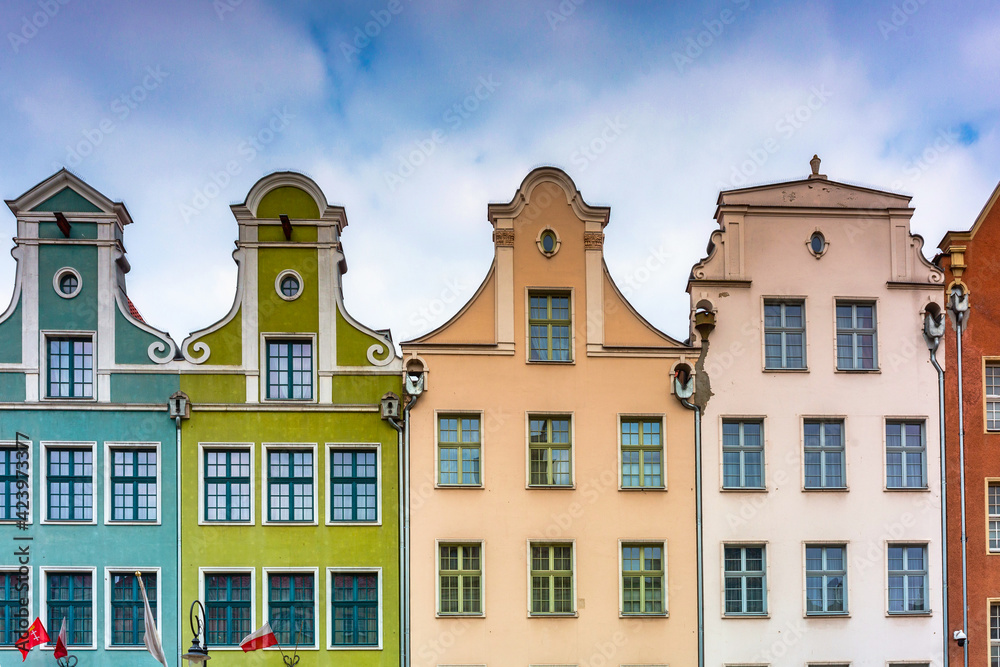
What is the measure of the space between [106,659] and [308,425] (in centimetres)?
720

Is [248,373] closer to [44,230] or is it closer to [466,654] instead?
[44,230]

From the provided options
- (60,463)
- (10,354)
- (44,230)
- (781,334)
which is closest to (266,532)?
(60,463)

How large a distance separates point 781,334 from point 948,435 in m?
4.93

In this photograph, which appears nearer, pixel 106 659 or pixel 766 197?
pixel 106 659

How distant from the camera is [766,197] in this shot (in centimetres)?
2273

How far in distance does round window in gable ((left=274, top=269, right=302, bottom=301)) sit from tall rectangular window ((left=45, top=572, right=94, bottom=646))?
26.9 ft

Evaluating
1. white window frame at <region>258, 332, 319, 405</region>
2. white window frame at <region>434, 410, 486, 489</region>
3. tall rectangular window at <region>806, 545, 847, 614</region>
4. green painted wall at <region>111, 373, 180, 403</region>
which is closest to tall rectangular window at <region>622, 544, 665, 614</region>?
tall rectangular window at <region>806, 545, 847, 614</region>

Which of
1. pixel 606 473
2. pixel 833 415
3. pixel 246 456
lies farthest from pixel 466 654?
pixel 833 415

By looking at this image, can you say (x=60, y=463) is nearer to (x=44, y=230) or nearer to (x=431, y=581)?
(x=44, y=230)

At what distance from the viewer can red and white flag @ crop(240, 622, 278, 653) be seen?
64.8ft

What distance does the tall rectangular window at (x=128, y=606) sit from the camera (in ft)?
68.3

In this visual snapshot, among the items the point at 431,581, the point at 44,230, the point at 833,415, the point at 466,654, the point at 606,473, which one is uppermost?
the point at 44,230

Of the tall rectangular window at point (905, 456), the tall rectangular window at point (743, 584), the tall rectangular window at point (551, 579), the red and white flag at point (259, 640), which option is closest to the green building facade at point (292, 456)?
the red and white flag at point (259, 640)

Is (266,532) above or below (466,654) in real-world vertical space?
above
